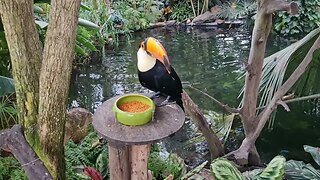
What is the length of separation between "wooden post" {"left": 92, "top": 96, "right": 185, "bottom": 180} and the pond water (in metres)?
1.63

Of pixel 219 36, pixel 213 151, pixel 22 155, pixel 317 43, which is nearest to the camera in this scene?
pixel 22 155

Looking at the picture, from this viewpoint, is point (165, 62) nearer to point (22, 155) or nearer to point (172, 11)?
point (22, 155)

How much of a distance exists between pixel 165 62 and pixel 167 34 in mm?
6072

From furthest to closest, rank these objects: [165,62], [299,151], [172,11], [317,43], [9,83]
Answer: [172,11], [299,151], [317,43], [9,83], [165,62]

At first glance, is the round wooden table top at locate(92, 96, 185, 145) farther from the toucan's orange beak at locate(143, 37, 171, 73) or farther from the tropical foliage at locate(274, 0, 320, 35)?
the tropical foliage at locate(274, 0, 320, 35)

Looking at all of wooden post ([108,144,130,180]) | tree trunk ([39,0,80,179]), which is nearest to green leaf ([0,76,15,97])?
tree trunk ([39,0,80,179])

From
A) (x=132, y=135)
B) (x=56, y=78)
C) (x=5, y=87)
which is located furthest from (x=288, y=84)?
(x=5, y=87)

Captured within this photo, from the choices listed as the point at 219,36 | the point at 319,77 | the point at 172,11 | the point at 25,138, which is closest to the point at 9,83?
the point at 25,138

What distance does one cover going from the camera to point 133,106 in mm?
1935

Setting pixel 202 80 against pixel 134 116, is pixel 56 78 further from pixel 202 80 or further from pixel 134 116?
pixel 202 80

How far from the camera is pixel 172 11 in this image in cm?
884

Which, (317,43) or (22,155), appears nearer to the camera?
(22,155)

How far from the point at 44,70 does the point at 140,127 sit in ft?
1.55

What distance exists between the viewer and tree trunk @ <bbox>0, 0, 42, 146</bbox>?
1.82m
